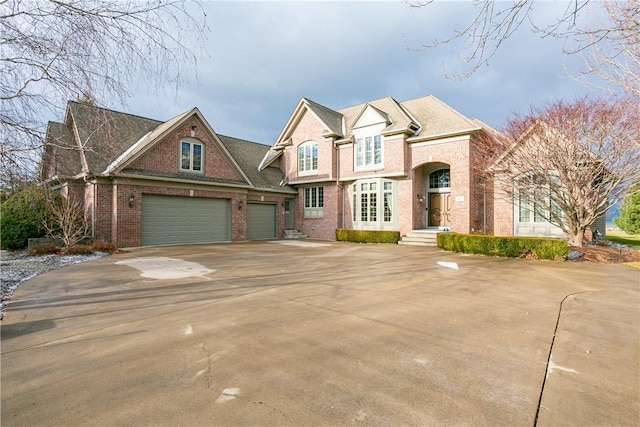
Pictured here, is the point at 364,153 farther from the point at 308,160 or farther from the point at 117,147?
the point at 117,147

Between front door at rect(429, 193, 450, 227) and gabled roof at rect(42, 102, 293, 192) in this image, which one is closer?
gabled roof at rect(42, 102, 293, 192)

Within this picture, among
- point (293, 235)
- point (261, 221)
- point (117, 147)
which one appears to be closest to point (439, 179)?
point (293, 235)

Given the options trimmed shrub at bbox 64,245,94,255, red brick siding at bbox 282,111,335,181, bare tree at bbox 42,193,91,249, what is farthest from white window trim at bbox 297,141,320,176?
→ trimmed shrub at bbox 64,245,94,255

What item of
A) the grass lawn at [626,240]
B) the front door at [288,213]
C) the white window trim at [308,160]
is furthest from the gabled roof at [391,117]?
the grass lawn at [626,240]

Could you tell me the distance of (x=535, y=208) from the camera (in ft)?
42.4

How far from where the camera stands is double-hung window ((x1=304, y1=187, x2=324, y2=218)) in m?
20.6

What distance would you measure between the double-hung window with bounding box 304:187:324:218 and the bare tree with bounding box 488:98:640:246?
36.6 ft

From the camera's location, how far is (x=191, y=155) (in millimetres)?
16469

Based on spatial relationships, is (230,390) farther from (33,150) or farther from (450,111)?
(450,111)

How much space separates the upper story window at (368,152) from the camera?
18.0 m

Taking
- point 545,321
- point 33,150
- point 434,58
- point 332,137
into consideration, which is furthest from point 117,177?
point 545,321

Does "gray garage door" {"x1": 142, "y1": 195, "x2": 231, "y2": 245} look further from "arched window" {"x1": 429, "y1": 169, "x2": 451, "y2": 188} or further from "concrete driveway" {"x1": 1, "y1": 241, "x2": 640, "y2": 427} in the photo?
"arched window" {"x1": 429, "y1": 169, "x2": 451, "y2": 188}

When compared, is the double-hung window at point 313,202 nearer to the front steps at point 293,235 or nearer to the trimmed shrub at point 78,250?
the front steps at point 293,235

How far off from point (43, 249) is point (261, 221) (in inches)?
433
